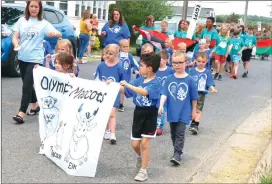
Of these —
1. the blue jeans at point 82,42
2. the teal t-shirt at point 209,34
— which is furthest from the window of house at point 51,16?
the teal t-shirt at point 209,34

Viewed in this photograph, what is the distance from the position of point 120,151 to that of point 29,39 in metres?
2.31

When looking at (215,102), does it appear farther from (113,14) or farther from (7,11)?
(7,11)

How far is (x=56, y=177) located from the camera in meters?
4.80

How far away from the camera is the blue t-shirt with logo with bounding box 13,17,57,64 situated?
6957 millimetres

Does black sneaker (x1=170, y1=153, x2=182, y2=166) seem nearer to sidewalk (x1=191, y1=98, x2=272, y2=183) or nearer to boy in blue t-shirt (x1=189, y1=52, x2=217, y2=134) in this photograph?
sidewalk (x1=191, y1=98, x2=272, y2=183)

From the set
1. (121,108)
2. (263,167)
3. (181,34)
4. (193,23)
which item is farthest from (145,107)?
(193,23)

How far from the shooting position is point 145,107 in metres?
5.04

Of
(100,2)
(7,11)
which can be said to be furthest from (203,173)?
(100,2)

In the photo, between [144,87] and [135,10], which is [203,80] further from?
[135,10]

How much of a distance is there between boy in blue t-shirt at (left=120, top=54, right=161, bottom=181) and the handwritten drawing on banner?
0.97ft

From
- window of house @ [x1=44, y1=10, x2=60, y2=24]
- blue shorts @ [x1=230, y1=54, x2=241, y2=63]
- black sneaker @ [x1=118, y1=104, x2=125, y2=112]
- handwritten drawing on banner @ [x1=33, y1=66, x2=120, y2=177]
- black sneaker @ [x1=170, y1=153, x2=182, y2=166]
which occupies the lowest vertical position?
black sneaker @ [x1=118, y1=104, x2=125, y2=112]

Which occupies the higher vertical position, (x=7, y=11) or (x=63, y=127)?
(x=7, y=11)

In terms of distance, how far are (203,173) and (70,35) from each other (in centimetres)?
983

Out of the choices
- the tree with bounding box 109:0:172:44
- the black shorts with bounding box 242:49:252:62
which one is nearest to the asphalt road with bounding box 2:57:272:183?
the black shorts with bounding box 242:49:252:62
